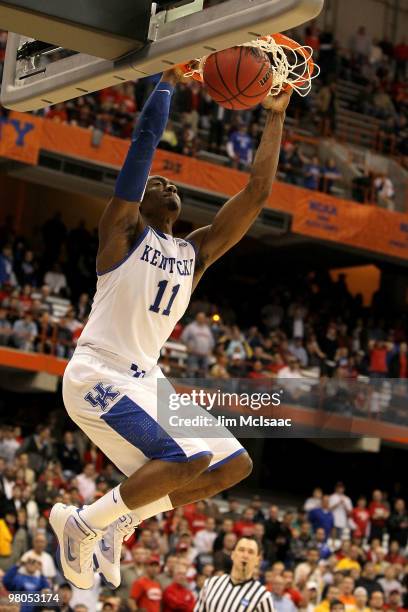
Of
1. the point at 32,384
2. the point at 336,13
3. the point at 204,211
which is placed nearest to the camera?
the point at 32,384

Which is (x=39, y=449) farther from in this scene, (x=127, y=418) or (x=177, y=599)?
(x=127, y=418)

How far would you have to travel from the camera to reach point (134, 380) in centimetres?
601

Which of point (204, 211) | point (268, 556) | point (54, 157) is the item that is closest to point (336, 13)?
point (204, 211)

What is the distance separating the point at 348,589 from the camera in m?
14.8

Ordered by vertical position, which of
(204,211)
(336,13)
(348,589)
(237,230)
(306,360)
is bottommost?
(348,589)

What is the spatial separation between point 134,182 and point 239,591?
14.9 feet

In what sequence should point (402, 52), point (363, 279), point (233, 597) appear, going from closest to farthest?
1. point (233, 597)
2. point (363, 279)
3. point (402, 52)

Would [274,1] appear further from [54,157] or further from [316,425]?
[54,157]

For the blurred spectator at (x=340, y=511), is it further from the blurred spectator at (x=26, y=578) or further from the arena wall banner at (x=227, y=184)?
the arena wall banner at (x=227, y=184)

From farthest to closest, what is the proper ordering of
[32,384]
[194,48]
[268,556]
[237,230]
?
[32,384], [268,556], [237,230], [194,48]

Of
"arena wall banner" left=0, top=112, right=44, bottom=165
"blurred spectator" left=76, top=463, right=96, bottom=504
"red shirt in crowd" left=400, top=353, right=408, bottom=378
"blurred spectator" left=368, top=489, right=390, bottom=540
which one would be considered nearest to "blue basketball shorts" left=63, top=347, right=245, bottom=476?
"blurred spectator" left=76, top=463, right=96, bottom=504

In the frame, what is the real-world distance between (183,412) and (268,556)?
11.3 meters

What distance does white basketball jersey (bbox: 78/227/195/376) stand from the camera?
5.96 meters

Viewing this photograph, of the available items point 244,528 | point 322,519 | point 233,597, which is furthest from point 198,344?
point 233,597
